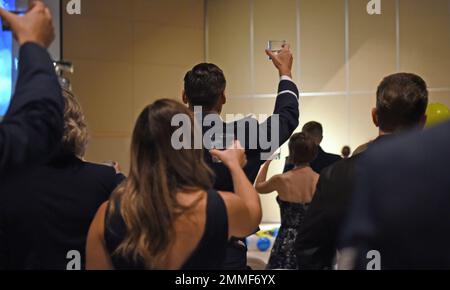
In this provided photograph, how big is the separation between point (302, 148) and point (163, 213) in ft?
7.39

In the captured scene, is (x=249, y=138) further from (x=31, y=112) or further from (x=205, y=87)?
(x=31, y=112)

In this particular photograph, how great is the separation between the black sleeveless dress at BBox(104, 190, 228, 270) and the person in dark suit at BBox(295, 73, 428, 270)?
45 centimetres

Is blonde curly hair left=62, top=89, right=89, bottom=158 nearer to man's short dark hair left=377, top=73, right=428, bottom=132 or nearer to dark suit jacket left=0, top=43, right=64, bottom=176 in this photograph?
dark suit jacket left=0, top=43, right=64, bottom=176

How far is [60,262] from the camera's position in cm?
163

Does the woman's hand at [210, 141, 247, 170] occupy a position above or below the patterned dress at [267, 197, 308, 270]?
above

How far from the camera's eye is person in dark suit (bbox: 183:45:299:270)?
198 centimetres

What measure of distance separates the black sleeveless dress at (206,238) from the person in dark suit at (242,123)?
509mm

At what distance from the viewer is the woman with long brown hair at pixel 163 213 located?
1412 mm

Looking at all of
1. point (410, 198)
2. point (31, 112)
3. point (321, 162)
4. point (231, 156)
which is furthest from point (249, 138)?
point (321, 162)

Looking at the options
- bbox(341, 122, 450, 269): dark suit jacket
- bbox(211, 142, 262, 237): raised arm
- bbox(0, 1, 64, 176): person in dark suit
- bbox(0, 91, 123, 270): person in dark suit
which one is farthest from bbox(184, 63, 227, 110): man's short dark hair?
bbox(341, 122, 450, 269): dark suit jacket

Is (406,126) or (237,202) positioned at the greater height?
(406,126)

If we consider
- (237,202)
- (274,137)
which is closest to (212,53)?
(274,137)
